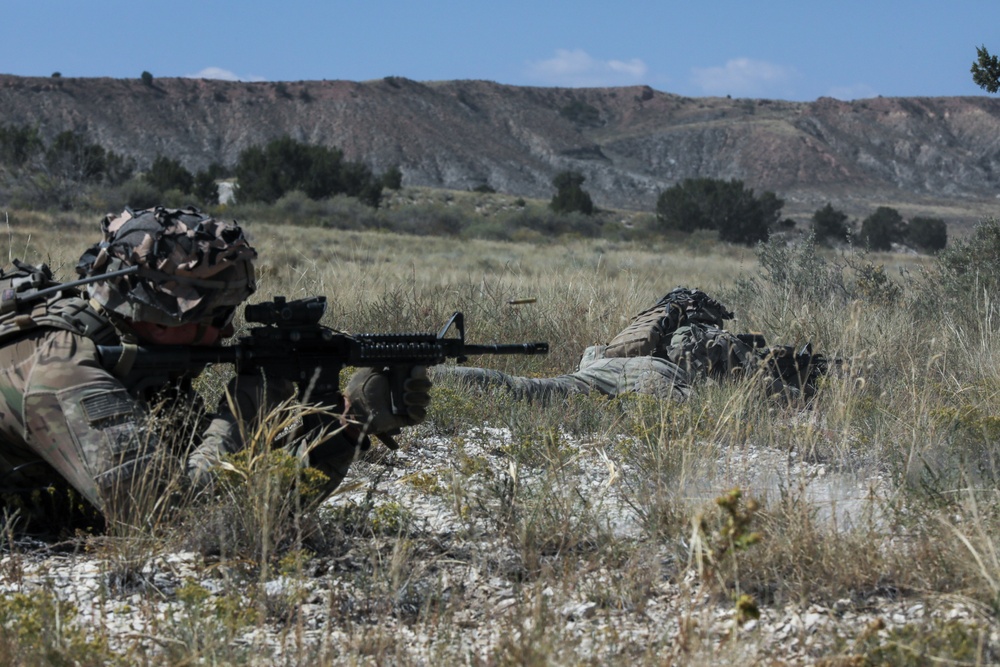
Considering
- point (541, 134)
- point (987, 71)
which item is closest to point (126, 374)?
point (987, 71)

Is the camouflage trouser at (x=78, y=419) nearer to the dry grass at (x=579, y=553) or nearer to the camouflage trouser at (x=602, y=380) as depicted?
the dry grass at (x=579, y=553)

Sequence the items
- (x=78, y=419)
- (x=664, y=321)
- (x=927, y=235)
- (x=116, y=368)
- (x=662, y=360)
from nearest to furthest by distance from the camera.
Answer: (x=78, y=419), (x=116, y=368), (x=662, y=360), (x=664, y=321), (x=927, y=235)

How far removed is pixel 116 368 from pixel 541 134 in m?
84.2

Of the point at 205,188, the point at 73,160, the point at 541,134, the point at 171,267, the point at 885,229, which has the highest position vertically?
the point at 541,134

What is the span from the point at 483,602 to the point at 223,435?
100cm

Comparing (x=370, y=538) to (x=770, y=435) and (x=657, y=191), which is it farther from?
(x=657, y=191)

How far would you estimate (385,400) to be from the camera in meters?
3.49

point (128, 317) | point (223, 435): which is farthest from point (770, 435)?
point (128, 317)

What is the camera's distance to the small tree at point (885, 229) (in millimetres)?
40812

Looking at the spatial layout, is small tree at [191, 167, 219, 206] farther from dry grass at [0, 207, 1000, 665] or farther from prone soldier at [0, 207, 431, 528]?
prone soldier at [0, 207, 431, 528]

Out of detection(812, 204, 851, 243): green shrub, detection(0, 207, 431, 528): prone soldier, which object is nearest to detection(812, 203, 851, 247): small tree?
detection(812, 204, 851, 243): green shrub

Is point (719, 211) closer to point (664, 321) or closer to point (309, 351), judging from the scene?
point (664, 321)

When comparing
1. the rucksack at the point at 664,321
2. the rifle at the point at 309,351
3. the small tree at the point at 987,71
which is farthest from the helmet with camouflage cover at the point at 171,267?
the small tree at the point at 987,71

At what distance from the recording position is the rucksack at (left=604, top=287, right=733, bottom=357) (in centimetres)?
574
